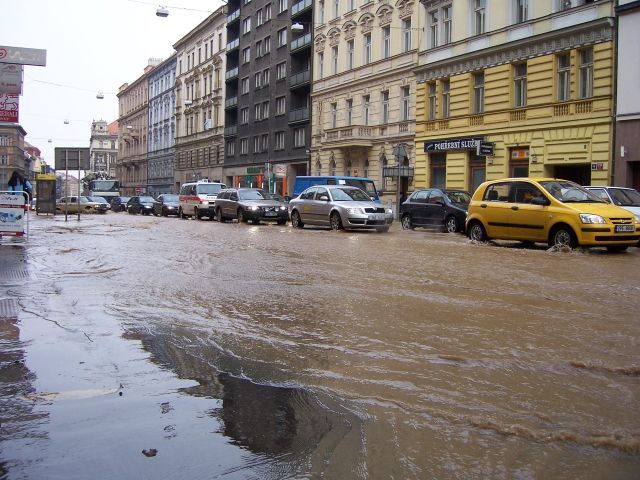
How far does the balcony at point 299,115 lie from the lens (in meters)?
48.2

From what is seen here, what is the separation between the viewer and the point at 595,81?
2459cm

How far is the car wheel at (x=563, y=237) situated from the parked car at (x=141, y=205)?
34023 millimetres

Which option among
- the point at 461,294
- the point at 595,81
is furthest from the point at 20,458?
the point at 595,81

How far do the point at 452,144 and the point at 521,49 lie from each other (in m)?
5.31

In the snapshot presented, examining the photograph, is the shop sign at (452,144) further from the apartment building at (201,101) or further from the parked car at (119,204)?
the apartment building at (201,101)

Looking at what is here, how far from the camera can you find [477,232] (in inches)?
661

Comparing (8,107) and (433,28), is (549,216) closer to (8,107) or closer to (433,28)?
(8,107)

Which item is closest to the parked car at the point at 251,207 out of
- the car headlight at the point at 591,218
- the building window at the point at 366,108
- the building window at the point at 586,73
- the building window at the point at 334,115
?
the building window at the point at 586,73

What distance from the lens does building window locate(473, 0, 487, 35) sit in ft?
98.7

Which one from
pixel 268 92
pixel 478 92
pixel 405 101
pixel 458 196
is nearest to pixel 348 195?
pixel 458 196

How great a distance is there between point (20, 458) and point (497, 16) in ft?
95.9

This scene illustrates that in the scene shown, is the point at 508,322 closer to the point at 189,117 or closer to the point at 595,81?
the point at 595,81

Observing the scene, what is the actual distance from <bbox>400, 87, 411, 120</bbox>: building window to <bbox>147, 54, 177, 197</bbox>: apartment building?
1855 inches

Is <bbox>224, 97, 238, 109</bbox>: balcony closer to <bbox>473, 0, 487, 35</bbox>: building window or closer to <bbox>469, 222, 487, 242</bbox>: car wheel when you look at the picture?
<bbox>473, 0, 487, 35</bbox>: building window
